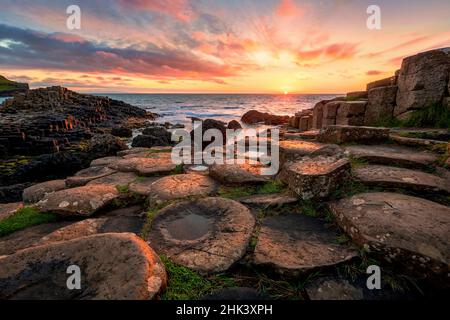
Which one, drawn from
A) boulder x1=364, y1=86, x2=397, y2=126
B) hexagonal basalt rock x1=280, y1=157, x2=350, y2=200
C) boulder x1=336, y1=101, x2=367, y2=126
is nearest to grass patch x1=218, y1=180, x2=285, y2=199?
hexagonal basalt rock x1=280, y1=157, x2=350, y2=200

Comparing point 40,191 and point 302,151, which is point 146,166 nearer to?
point 40,191

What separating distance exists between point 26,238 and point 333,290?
287cm

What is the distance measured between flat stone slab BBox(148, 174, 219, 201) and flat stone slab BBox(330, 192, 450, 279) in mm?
1646

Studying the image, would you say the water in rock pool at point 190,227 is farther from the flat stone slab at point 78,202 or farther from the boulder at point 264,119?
the boulder at point 264,119

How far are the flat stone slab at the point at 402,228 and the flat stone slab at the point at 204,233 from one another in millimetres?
922

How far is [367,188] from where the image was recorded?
2.68 metres

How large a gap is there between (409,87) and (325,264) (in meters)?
5.73

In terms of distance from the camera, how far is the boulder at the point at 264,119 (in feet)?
92.2

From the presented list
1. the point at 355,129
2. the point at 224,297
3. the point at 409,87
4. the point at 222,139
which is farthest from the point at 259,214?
the point at 222,139

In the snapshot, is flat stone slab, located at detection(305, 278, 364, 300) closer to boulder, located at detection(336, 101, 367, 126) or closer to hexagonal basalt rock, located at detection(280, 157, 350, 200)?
hexagonal basalt rock, located at detection(280, 157, 350, 200)

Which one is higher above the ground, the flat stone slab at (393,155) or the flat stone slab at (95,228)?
the flat stone slab at (393,155)

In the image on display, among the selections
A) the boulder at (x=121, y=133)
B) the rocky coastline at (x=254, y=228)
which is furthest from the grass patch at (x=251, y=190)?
the boulder at (x=121, y=133)

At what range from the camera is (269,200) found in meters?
2.80
